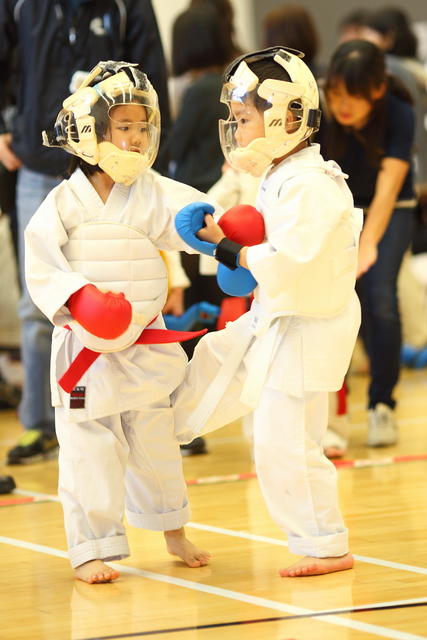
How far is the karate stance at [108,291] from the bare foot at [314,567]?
0.96 feet

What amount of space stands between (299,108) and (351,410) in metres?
2.90

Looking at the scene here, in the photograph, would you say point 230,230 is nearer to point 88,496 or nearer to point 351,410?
point 88,496

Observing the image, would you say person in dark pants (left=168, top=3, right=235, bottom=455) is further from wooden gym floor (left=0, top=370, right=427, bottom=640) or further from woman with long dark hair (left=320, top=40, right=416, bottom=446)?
wooden gym floor (left=0, top=370, right=427, bottom=640)

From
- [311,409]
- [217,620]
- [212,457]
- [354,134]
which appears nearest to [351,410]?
[212,457]

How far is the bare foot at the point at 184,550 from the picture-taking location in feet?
10.3

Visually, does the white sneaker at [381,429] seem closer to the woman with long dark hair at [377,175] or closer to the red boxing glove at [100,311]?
the woman with long dark hair at [377,175]

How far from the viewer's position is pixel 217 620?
2.62 metres

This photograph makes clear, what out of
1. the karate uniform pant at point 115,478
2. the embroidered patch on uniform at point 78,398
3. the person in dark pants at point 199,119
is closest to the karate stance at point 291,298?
the karate uniform pant at point 115,478

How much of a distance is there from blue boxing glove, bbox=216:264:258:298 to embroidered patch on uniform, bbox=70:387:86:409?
1.45 ft

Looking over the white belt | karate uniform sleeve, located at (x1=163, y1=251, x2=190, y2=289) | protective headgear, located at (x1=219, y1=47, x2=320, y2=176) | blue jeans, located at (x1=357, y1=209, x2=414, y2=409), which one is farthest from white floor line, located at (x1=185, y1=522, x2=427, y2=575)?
blue jeans, located at (x1=357, y1=209, x2=414, y2=409)

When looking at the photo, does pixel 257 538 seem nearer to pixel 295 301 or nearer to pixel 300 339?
pixel 300 339

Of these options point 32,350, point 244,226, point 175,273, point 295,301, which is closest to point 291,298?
point 295,301

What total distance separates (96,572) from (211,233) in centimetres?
90

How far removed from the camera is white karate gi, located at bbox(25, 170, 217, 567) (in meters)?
2.99
